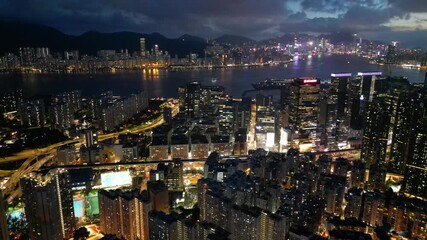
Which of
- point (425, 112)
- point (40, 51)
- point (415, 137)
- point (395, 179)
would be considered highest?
point (40, 51)

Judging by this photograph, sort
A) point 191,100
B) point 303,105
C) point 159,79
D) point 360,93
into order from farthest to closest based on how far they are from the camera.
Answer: point 159,79 → point 191,100 → point 360,93 → point 303,105

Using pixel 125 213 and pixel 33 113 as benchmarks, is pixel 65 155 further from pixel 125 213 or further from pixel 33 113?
pixel 33 113

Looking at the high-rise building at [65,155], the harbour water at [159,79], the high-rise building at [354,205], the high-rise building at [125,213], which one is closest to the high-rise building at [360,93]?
the harbour water at [159,79]

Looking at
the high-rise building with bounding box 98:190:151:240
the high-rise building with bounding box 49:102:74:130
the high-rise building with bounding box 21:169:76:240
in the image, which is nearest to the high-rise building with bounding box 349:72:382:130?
the high-rise building with bounding box 98:190:151:240

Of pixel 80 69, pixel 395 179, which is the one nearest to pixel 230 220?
pixel 395 179

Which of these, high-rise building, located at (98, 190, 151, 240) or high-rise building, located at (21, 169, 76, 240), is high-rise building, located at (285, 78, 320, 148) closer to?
high-rise building, located at (98, 190, 151, 240)

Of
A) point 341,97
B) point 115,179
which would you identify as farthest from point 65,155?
point 341,97

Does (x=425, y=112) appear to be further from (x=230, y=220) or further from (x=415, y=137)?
(x=230, y=220)

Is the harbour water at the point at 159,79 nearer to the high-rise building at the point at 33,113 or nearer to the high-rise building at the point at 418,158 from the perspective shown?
the high-rise building at the point at 33,113
